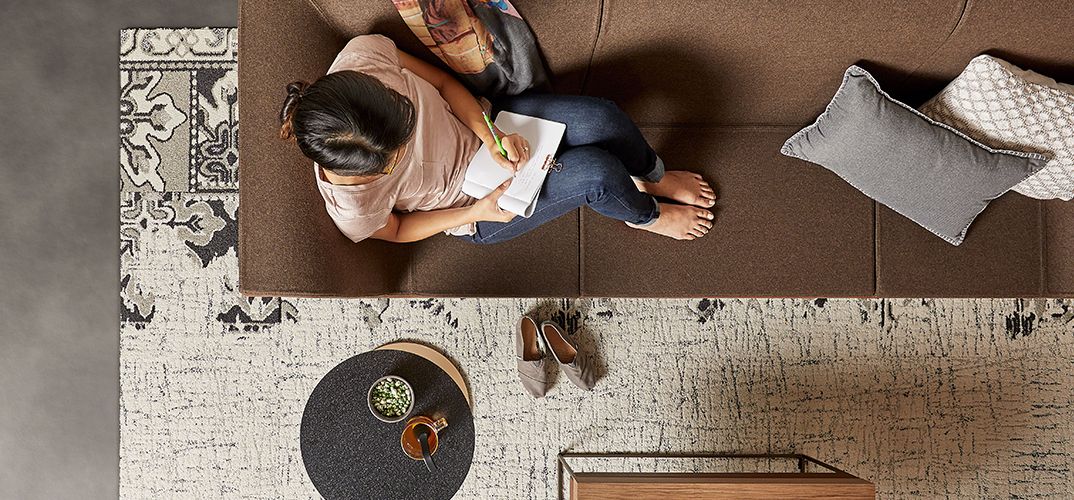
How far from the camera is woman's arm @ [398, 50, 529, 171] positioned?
1528mm

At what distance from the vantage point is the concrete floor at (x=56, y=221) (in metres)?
2.25

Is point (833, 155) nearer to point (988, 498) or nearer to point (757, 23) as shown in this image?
point (757, 23)

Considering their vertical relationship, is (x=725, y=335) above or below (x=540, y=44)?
below

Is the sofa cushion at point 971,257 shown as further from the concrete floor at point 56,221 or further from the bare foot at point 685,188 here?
the concrete floor at point 56,221

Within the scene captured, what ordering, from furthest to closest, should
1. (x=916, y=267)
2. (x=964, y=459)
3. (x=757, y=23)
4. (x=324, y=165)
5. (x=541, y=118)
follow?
(x=964, y=459) → (x=916, y=267) → (x=541, y=118) → (x=757, y=23) → (x=324, y=165)

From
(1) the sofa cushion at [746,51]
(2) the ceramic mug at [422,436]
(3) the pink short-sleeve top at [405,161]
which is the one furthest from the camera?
(2) the ceramic mug at [422,436]

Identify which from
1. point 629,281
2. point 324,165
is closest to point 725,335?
point 629,281

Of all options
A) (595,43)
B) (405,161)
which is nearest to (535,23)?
(595,43)

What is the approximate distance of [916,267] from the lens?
1.85 meters

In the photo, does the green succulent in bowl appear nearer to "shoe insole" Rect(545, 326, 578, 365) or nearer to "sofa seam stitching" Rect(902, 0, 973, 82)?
"shoe insole" Rect(545, 326, 578, 365)

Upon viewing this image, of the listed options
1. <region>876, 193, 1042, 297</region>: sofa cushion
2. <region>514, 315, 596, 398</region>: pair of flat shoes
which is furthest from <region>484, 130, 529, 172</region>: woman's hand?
<region>876, 193, 1042, 297</region>: sofa cushion

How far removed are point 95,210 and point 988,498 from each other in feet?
10.2

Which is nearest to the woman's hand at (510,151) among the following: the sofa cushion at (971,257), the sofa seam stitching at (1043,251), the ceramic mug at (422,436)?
the ceramic mug at (422,436)

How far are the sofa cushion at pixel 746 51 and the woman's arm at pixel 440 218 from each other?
459 millimetres
